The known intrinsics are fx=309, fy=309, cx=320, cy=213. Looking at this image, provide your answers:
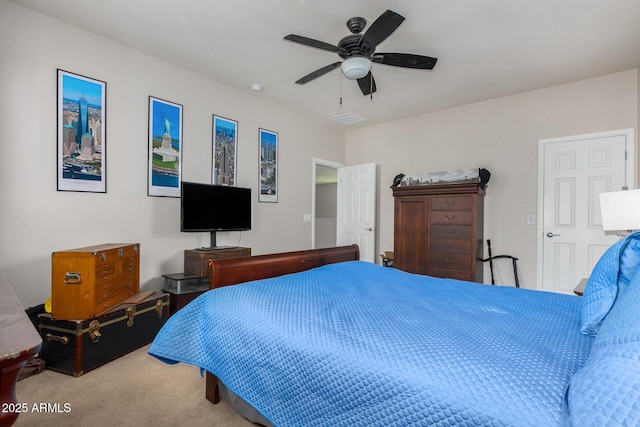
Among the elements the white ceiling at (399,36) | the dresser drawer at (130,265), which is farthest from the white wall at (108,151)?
the dresser drawer at (130,265)

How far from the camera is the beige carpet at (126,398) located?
168cm

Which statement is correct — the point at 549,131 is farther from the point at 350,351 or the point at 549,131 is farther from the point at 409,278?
the point at 350,351

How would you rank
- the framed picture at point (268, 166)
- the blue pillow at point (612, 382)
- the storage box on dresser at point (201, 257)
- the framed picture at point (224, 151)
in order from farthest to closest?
the framed picture at point (268, 166) < the framed picture at point (224, 151) < the storage box on dresser at point (201, 257) < the blue pillow at point (612, 382)

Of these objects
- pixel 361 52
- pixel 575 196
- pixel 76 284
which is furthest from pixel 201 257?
pixel 575 196

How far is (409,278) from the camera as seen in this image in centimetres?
217

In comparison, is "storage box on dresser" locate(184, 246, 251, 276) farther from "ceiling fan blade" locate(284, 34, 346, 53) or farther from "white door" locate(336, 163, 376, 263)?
"white door" locate(336, 163, 376, 263)

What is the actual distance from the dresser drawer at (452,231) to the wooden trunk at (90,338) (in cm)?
336

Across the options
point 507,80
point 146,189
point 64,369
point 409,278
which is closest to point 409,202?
point 507,80

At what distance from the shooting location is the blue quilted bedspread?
0.84m

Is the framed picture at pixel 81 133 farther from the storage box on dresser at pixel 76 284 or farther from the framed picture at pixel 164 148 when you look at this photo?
the storage box on dresser at pixel 76 284

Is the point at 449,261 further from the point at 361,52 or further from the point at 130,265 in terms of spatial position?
the point at 130,265

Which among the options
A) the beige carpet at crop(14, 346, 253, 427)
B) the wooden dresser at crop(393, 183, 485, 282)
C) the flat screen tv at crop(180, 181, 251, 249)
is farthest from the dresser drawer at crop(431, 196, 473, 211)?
the beige carpet at crop(14, 346, 253, 427)

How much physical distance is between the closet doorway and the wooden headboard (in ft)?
9.30

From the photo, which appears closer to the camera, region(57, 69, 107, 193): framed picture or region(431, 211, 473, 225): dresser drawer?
region(57, 69, 107, 193): framed picture
